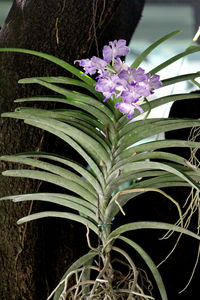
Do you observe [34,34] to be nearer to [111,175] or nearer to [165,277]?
[111,175]

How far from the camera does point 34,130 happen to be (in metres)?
1.21

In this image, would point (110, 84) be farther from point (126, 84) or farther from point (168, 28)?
point (168, 28)

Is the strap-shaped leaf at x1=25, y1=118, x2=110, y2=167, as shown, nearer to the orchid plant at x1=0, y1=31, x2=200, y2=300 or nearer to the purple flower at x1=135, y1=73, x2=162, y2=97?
the orchid plant at x1=0, y1=31, x2=200, y2=300

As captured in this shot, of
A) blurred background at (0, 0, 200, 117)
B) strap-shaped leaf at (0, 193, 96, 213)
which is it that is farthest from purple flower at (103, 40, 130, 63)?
blurred background at (0, 0, 200, 117)

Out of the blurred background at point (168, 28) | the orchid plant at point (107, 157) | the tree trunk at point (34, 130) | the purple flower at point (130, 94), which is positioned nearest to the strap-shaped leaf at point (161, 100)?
the orchid plant at point (107, 157)

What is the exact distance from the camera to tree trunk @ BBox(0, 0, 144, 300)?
1156 mm

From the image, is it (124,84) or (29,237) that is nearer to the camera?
(124,84)

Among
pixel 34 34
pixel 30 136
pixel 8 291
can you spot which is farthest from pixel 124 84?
pixel 8 291

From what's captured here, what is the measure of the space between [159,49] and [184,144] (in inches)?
113

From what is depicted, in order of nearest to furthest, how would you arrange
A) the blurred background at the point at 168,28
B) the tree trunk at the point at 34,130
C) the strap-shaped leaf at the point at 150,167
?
1. the strap-shaped leaf at the point at 150,167
2. the tree trunk at the point at 34,130
3. the blurred background at the point at 168,28

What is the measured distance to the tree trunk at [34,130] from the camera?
1156 millimetres

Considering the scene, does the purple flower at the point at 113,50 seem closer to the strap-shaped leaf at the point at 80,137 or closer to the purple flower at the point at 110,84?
the purple flower at the point at 110,84

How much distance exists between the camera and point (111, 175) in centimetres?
90

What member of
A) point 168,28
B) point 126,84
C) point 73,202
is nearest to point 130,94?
point 126,84
